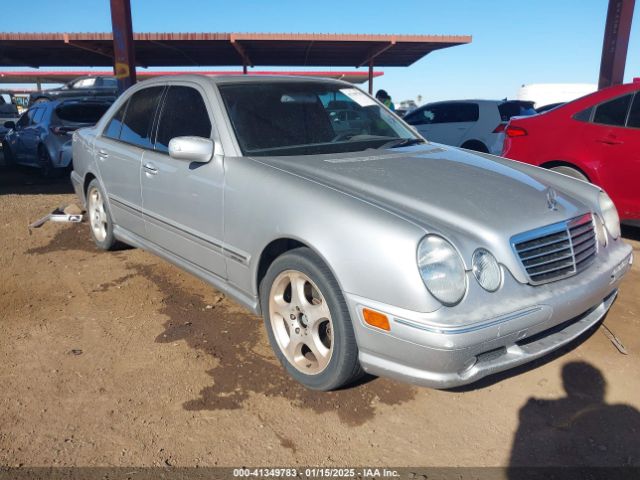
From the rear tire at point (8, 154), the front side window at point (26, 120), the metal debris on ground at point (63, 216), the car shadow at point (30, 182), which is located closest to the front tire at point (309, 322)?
the metal debris on ground at point (63, 216)

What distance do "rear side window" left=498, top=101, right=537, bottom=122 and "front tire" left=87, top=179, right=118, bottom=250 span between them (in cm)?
724

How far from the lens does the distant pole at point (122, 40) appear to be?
26.5 ft

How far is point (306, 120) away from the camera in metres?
3.51

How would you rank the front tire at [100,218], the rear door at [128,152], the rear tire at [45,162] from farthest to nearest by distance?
the rear tire at [45,162] → the front tire at [100,218] → the rear door at [128,152]

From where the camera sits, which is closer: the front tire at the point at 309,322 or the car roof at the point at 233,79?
the front tire at the point at 309,322

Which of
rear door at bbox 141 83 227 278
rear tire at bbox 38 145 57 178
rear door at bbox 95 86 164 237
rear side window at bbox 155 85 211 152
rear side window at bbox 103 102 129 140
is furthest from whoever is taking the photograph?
rear tire at bbox 38 145 57 178

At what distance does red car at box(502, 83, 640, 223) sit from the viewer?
4.89m

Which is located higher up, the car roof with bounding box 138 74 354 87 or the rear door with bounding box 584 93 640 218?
the car roof with bounding box 138 74 354 87

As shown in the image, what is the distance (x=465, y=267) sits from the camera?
220cm

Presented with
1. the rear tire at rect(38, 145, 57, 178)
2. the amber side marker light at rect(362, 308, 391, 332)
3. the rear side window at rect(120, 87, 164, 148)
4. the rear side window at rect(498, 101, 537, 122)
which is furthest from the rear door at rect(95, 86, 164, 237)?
the rear side window at rect(498, 101, 537, 122)

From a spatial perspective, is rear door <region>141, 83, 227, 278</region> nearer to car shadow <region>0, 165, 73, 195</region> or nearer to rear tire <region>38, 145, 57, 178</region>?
car shadow <region>0, 165, 73, 195</region>

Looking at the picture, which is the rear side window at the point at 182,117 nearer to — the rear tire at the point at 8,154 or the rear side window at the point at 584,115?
the rear side window at the point at 584,115

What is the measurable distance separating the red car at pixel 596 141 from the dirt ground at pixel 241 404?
1.65 metres

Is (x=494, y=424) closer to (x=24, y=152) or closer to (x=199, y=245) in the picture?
(x=199, y=245)
